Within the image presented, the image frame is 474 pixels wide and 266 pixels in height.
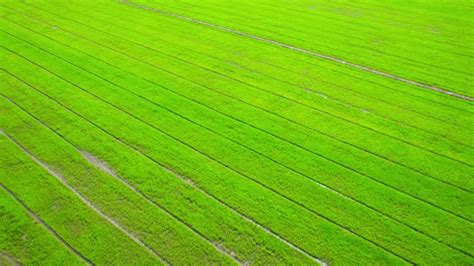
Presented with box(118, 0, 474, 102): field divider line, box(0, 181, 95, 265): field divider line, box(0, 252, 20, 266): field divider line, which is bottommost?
box(0, 252, 20, 266): field divider line

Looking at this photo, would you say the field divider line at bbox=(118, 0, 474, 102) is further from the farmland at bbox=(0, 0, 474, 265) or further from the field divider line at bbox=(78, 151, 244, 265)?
the field divider line at bbox=(78, 151, 244, 265)

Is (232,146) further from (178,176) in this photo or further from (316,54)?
(316,54)

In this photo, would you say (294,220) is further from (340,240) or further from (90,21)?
(90,21)

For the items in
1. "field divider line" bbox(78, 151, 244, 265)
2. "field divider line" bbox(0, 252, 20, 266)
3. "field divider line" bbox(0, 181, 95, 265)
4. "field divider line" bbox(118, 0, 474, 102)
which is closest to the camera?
"field divider line" bbox(0, 252, 20, 266)

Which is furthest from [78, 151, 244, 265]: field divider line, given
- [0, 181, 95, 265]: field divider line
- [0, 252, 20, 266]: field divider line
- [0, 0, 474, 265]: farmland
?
[0, 252, 20, 266]: field divider line

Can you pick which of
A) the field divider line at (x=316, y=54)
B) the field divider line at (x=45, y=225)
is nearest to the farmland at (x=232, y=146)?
the field divider line at (x=45, y=225)

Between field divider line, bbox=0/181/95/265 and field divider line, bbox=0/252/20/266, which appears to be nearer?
field divider line, bbox=0/252/20/266

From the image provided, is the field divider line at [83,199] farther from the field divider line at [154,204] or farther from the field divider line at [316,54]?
the field divider line at [316,54]

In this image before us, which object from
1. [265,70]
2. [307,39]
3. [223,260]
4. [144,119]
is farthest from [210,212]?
[307,39]

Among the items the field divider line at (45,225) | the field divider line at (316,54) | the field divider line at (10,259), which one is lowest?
the field divider line at (10,259)
